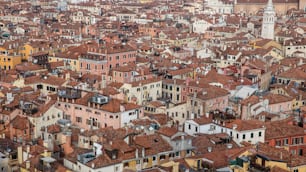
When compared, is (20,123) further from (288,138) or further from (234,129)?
(288,138)

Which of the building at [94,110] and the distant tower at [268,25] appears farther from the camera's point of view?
the distant tower at [268,25]

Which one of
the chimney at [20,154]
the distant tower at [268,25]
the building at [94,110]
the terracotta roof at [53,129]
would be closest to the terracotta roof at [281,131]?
the building at [94,110]

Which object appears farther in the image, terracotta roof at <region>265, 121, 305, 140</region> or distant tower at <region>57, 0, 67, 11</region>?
distant tower at <region>57, 0, 67, 11</region>

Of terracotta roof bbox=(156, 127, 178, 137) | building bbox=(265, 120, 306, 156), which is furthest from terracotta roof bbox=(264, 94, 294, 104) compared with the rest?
terracotta roof bbox=(156, 127, 178, 137)

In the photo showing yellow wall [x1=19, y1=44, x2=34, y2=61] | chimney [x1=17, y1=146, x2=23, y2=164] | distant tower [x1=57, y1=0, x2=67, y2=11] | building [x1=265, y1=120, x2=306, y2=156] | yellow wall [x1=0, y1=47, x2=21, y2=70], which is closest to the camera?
chimney [x1=17, y1=146, x2=23, y2=164]

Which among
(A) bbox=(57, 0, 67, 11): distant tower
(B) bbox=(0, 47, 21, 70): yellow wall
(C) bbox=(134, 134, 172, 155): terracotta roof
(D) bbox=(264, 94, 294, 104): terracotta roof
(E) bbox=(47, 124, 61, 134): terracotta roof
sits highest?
(C) bbox=(134, 134, 172, 155): terracotta roof

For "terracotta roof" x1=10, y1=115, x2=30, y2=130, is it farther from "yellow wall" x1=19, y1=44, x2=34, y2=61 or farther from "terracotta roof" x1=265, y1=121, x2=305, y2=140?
"yellow wall" x1=19, y1=44, x2=34, y2=61

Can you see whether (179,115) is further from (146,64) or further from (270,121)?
(146,64)

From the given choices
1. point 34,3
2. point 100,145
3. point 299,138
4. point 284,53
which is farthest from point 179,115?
point 34,3

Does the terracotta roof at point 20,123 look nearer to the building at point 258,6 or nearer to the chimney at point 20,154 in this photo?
the chimney at point 20,154

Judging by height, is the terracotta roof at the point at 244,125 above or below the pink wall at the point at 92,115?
above

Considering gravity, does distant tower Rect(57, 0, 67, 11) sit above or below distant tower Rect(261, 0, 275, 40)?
below
